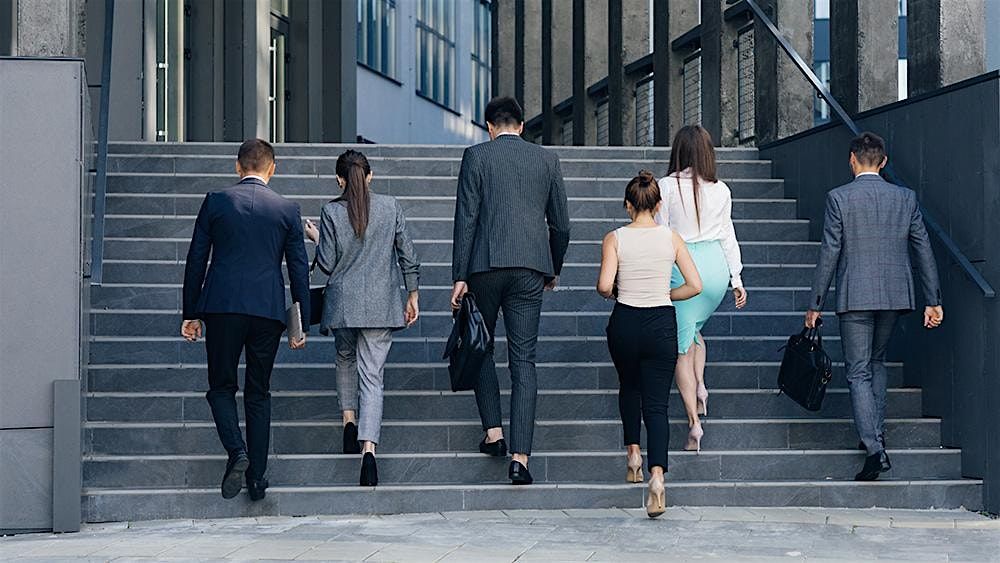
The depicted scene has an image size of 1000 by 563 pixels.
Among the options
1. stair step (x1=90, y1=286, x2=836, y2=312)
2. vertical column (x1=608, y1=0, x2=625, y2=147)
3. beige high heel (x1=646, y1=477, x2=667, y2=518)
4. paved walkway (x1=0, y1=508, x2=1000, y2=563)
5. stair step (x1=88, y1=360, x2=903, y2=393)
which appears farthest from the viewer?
vertical column (x1=608, y1=0, x2=625, y2=147)

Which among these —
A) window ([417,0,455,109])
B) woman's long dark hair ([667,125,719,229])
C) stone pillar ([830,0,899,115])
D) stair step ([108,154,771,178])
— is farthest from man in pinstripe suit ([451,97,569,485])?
window ([417,0,455,109])

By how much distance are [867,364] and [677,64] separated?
11720 mm

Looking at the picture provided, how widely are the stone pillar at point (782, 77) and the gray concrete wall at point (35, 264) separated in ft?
29.5

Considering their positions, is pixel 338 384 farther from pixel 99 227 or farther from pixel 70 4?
pixel 70 4

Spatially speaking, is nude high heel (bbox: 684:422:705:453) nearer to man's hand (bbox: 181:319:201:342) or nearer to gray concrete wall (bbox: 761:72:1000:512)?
gray concrete wall (bbox: 761:72:1000:512)

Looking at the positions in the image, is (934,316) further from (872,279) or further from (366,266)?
(366,266)

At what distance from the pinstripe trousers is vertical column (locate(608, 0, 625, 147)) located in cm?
1403

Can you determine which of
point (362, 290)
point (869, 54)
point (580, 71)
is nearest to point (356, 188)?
point (362, 290)

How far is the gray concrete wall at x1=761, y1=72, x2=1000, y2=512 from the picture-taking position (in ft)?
30.8

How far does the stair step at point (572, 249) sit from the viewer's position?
11828 millimetres

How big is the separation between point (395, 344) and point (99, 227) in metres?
2.02

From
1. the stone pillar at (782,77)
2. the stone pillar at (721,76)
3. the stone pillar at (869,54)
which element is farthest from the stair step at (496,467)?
→ the stone pillar at (721,76)

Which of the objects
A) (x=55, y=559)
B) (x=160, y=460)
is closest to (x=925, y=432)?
(x=160, y=460)

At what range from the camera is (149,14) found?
65.4ft
